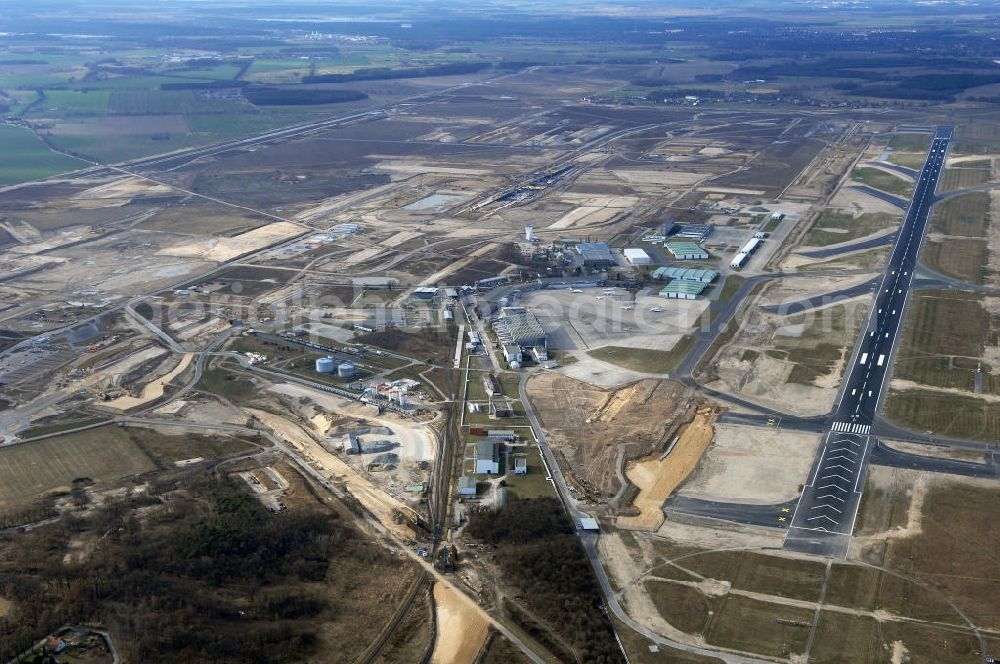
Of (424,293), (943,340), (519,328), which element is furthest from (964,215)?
(424,293)

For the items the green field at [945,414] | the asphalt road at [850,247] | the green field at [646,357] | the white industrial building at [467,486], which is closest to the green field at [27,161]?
the green field at [646,357]

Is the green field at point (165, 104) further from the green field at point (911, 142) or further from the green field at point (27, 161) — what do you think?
the green field at point (911, 142)

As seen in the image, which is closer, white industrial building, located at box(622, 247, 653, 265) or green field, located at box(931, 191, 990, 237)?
white industrial building, located at box(622, 247, 653, 265)

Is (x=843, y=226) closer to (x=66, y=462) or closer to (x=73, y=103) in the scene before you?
(x=66, y=462)

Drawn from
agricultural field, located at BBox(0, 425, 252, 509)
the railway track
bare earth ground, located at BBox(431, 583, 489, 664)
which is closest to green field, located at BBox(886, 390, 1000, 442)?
bare earth ground, located at BBox(431, 583, 489, 664)

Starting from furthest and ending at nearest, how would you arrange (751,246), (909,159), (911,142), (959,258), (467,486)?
1. (911,142)
2. (909,159)
3. (751,246)
4. (959,258)
5. (467,486)

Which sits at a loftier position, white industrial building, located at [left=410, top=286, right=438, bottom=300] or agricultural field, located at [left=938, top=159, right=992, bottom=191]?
agricultural field, located at [left=938, top=159, right=992, bottom=191]

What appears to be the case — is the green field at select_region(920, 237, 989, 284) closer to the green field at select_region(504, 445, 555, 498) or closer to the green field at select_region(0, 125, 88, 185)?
the green field at select_region(504, 445, 555, 498)
